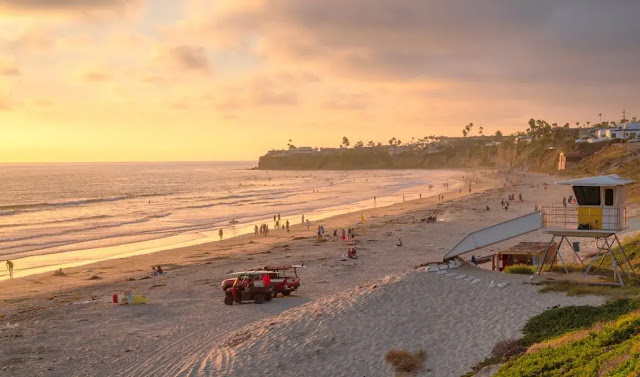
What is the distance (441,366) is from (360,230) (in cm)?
3682

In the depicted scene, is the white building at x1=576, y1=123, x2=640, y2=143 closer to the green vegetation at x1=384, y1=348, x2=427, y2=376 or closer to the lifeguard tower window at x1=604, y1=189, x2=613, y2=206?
the lifeguard tower window at x1=604, y1=189, x2=613, y2=206

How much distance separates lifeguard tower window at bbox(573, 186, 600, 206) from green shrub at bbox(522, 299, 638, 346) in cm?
419

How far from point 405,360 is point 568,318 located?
15.4 ft

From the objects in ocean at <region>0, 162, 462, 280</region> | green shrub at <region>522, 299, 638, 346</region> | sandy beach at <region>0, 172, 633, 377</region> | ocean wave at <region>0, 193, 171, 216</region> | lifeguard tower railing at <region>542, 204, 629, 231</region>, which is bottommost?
ocean at <region>0, 162, 462, 280</region>

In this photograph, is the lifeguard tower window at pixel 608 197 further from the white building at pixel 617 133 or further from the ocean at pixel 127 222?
the white building at pixel 617 133

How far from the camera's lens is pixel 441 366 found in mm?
14008

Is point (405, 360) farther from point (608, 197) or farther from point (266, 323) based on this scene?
point (608, 197)

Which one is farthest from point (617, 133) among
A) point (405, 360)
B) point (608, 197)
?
point (405, 360)

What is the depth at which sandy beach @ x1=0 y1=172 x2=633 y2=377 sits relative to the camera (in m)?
15.6

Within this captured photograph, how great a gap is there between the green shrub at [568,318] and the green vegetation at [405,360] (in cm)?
264

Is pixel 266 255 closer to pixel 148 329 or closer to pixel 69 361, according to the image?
pixel 148 329

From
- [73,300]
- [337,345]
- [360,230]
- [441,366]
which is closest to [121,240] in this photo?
[360,230]

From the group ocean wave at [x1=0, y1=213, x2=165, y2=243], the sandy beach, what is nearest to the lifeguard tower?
the sandy beach

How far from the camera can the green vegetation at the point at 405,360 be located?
46.2 feet
